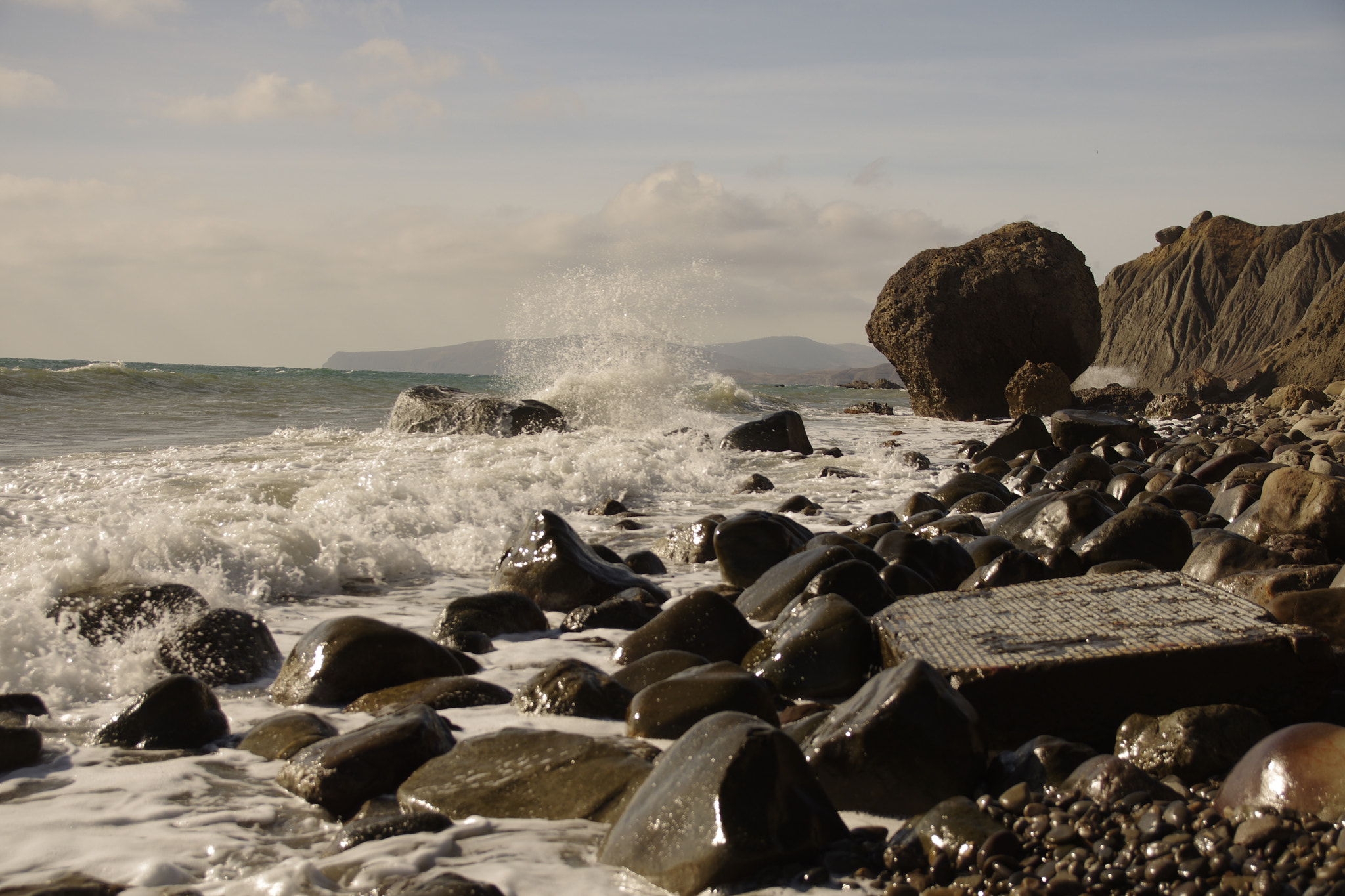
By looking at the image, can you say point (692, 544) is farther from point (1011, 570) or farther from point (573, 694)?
point (573, 694)

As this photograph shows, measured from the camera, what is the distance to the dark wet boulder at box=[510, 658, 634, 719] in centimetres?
297

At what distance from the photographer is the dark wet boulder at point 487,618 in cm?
394

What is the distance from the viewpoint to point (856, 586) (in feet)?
12.5

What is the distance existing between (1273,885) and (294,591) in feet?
14.9

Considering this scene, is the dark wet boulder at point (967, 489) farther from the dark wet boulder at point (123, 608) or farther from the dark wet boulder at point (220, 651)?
the dark wet boulder at point (123, 608)

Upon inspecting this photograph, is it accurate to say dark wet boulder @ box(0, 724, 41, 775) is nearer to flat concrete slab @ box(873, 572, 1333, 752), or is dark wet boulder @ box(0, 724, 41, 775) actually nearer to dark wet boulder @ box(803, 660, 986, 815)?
dark wet boulder @ box(803, 660, 986, 815)

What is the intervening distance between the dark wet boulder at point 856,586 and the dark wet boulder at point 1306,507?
1.93 m

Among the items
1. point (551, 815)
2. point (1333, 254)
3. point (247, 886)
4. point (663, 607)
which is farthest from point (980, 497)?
point (1333, 254)

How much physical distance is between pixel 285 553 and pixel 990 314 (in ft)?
46.1

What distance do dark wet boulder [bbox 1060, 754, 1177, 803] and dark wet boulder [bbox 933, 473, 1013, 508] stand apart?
4976mm

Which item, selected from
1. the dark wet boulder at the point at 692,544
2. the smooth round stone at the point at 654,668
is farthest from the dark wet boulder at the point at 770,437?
the smooth round stone at the point at 654,668

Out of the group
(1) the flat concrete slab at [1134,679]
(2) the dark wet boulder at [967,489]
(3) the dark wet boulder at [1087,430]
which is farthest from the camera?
(3) the dark wet boulder at [1087,430]

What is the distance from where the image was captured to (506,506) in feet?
22.7

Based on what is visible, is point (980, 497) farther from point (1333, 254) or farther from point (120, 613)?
point (1333, 254)
